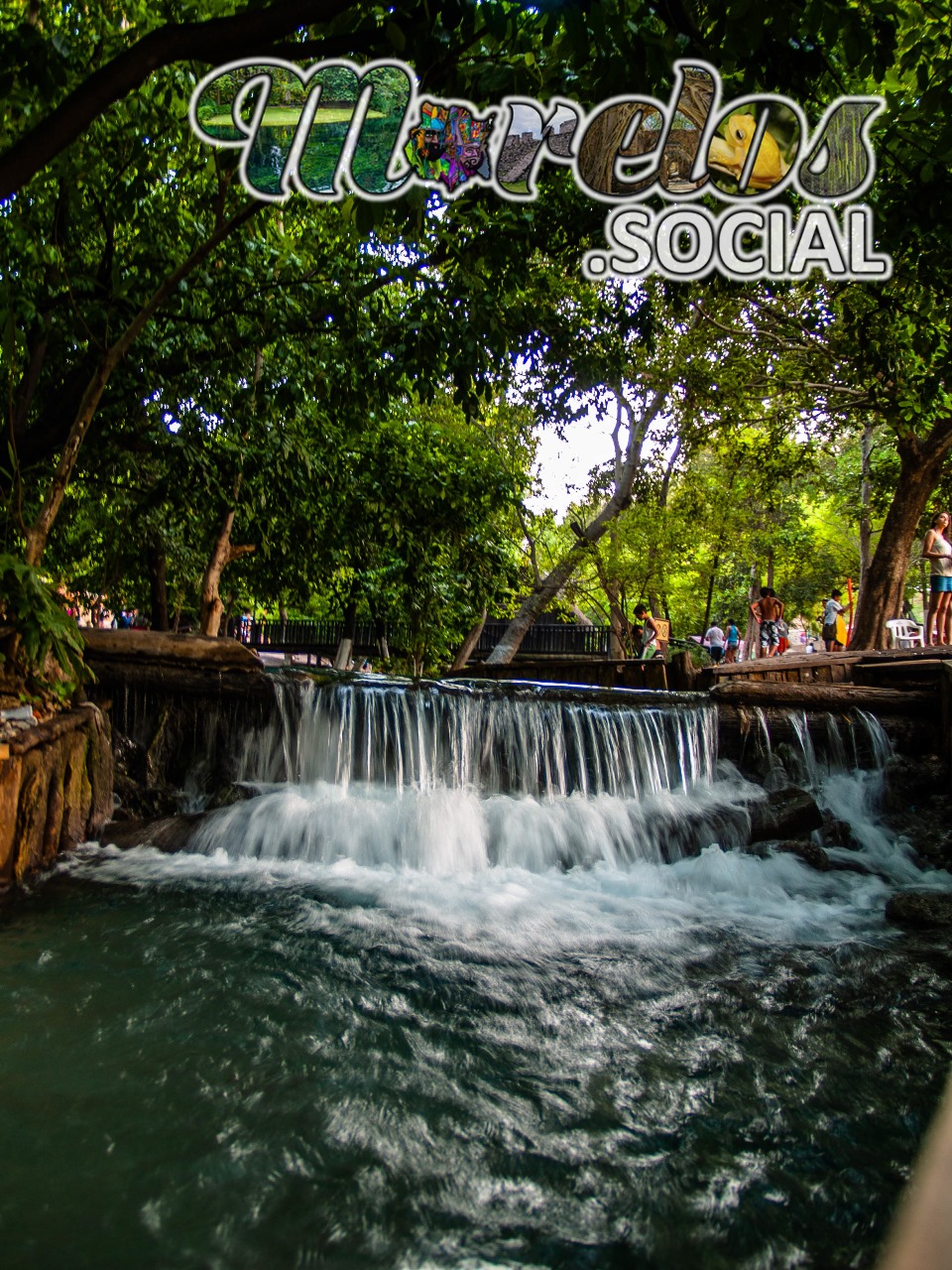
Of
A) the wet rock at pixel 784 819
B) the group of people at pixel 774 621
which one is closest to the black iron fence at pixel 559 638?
the group of people at pixel 774 621

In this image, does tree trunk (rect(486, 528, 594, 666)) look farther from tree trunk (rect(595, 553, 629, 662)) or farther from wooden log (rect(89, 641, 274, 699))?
wooden log (rect(89, 641, 274, 699))

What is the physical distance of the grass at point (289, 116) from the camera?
4.98m

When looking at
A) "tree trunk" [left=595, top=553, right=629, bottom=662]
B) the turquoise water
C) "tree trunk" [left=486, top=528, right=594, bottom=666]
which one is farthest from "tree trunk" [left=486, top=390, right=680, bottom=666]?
the turquoise water

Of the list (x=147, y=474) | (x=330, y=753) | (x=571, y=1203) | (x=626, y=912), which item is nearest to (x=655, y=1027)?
(x=571, y=1203)

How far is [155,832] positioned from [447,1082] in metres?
4.38

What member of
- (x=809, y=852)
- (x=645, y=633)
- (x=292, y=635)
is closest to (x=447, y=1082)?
(x=809, y=852)

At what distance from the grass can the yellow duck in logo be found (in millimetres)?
2133

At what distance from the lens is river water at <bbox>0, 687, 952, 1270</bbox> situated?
2.45 metres

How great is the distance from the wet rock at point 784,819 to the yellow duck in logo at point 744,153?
207 inches

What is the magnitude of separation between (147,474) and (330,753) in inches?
214

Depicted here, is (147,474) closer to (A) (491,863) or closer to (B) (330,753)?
(B) (330,753)

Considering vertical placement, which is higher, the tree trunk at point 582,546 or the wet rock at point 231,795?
the tree trunk at point 582,546

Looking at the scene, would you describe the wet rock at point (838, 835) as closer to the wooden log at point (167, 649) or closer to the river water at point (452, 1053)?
the river water at point (452, 1053)

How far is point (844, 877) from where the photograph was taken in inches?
265
